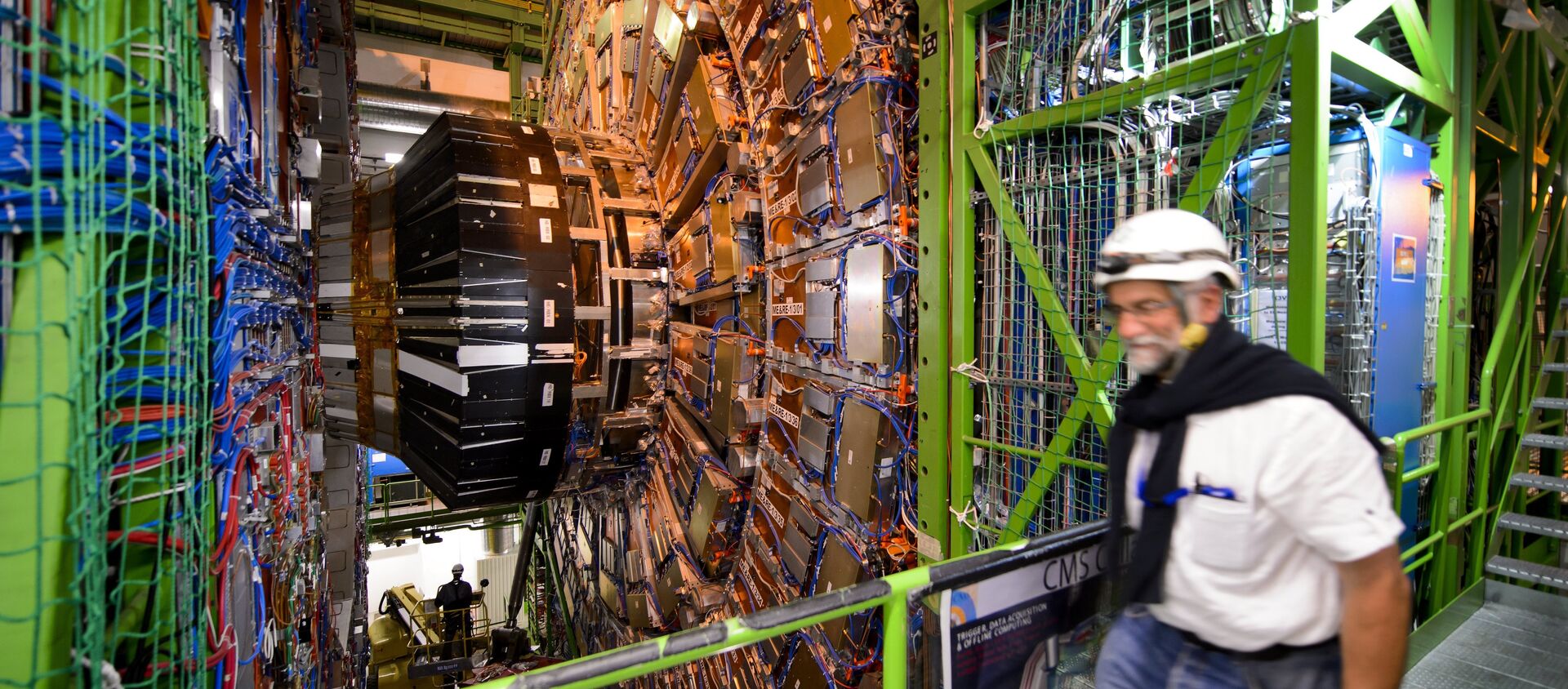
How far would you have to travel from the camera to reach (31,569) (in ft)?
4.75

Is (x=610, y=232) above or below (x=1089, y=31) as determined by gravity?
below

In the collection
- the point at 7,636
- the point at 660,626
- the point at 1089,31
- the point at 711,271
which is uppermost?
the point at 1089,31

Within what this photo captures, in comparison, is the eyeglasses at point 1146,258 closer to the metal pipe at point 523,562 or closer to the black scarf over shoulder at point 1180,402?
the black scarf over shoulder at point 1180,402

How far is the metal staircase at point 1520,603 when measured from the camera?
293 centimetres

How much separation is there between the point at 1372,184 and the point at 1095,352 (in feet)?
4.04

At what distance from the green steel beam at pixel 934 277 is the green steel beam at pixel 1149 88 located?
0.29 meters

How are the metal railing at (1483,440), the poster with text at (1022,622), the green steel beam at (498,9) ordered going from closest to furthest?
the poster with text at (1022,622)
the metal railing at (1483,440)
the green steel beam at (498,9)

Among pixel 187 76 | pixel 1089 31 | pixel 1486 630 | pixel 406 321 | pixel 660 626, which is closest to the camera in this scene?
pixel 187 76

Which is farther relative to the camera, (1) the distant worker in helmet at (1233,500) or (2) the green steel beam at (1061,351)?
(2) the green steel beam at (1061,351)

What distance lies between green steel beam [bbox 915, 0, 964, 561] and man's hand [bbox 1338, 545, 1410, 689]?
65.4 inches

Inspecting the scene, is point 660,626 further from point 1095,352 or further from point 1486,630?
point 1486,630

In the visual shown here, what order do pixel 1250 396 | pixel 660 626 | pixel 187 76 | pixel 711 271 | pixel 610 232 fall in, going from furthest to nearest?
pixel 660 626 < pixel 610 232 < pixel 711 271 < pixel 187 76 < pixel 1250 396

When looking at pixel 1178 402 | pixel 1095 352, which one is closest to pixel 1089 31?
pixel 1095 352

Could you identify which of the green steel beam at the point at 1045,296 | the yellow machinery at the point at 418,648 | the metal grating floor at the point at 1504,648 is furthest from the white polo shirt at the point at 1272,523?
the yellow machinery at the point at 418,648
